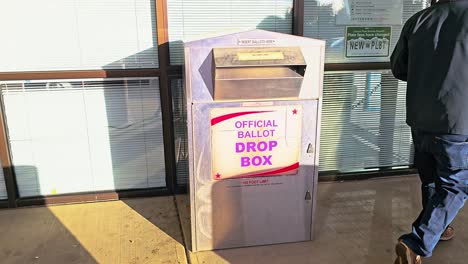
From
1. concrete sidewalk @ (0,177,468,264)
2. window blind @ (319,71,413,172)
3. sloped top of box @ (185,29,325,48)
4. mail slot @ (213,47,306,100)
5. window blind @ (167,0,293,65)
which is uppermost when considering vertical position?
window blind @ (167,0,293,65)

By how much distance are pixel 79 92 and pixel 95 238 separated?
1.18 metres

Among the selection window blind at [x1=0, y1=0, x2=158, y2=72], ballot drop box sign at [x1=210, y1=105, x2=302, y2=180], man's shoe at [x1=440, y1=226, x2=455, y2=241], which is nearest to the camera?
ballot drop box sign at [x1=210, y1=105, x2=302, y2=180]

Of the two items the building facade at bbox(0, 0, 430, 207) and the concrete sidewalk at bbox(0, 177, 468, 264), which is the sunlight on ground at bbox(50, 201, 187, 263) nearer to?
the concrete sidewalk at bbox(0, 177, 468, 264)

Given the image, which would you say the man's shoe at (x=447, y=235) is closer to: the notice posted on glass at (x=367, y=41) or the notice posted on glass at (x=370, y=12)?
the notice posted on glass at (x=367, y=41)

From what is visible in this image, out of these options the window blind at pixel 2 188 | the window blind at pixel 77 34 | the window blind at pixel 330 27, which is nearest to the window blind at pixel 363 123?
the window blind at pixel 330 27

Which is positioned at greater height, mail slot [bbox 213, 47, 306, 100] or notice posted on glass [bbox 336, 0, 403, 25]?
notice posted on glass [bbox 336, 0, 403, 25]

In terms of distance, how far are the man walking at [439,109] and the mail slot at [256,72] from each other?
27.3 inches

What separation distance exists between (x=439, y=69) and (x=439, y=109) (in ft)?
0.73

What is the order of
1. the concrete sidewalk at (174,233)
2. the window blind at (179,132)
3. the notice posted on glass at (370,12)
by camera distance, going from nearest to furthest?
the concrete sidewalk at (174,233) → the window blind at (179,132) → the notice posted on glass at (370,12)

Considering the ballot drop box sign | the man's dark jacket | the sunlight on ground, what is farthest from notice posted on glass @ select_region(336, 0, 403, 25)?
the sunlight on ground

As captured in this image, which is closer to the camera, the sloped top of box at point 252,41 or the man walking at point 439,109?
the man walking at point 439,109

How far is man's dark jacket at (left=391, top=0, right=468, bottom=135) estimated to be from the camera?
2.30 metres

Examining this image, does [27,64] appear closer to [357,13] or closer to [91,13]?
[91,13]

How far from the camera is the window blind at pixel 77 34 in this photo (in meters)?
3.19
